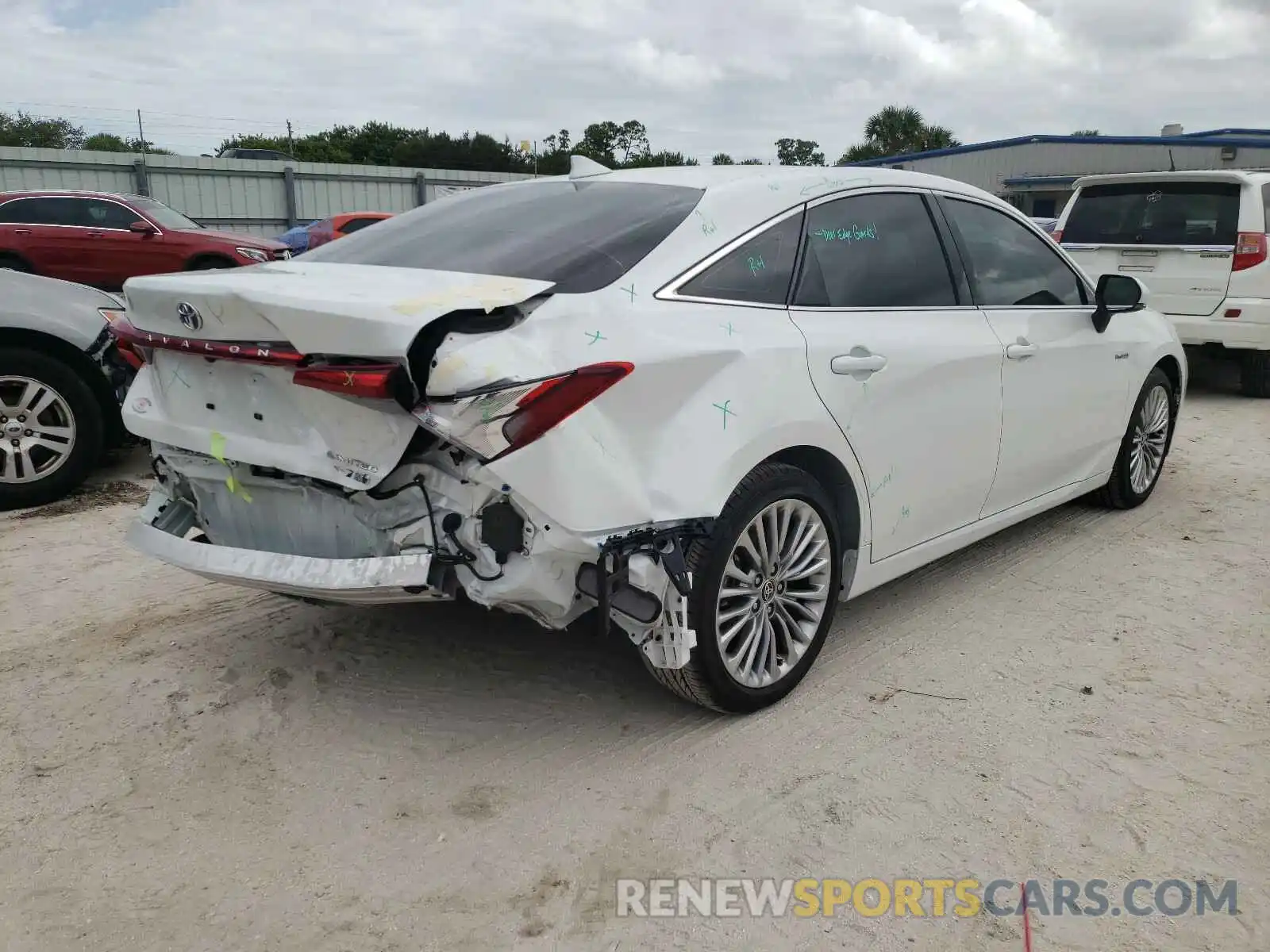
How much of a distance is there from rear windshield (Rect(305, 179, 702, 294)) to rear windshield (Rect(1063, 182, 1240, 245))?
669 cm

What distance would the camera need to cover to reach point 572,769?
295cm

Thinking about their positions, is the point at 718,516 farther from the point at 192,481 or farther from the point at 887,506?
the point at 192,481

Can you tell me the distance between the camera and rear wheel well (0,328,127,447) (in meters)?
5.26

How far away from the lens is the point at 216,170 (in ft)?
71.9

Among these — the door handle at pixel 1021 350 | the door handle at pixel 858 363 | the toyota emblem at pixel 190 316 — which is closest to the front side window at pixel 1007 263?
the door handle at pixel 1021 350

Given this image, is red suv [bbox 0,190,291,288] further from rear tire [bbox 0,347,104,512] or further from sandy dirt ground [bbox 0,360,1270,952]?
sandy dirt ground [bbox 0,360,1270,952]

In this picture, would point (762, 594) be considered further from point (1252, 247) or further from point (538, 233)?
point (1252, 247)

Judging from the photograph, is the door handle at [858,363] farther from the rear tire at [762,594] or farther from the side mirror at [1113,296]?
the side mirror at [1113,296]

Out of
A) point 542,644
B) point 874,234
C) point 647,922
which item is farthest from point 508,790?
point 874,234

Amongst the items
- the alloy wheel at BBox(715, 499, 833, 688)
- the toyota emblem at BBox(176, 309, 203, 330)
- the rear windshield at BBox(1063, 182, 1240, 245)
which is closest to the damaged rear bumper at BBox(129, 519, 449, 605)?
the toyota emblem at BBox(176, 309, 203, 330)

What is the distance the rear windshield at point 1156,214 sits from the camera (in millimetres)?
8312

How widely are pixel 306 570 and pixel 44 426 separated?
130 inches

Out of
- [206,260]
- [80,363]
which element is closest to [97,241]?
[206,260]

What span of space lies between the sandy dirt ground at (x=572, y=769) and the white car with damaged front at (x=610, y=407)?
374 mm
